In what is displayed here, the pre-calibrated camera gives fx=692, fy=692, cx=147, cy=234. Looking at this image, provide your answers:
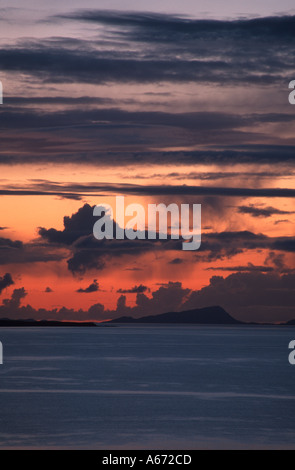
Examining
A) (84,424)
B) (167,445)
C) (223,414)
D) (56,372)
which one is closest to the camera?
(167,445)

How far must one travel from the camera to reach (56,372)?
259ft

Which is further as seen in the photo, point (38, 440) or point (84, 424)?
point (84, 424)

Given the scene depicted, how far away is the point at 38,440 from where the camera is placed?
36.0 m
